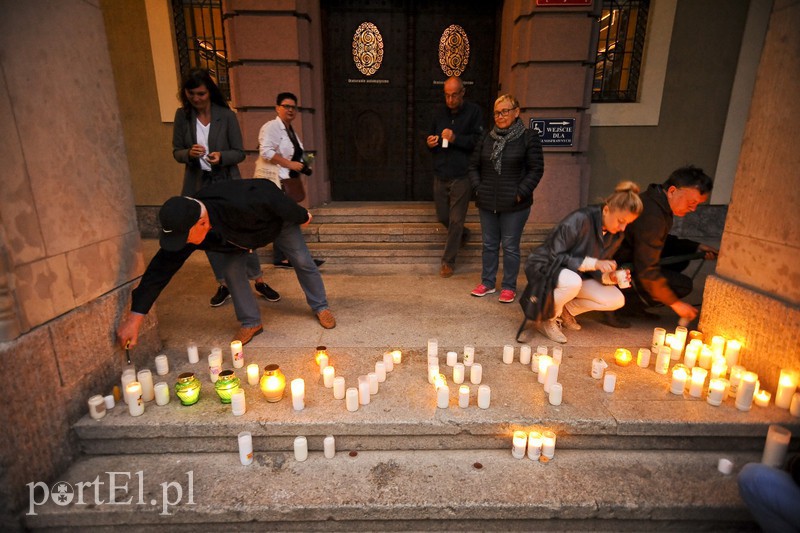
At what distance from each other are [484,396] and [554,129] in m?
4.75

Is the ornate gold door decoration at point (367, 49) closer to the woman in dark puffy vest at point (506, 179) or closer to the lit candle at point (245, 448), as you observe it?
the woman in dark puffy vest at point (506, 179)

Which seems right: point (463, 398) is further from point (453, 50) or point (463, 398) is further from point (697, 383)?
point (453, 50)

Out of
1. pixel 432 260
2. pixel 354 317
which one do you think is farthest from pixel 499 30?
pixel 354 317

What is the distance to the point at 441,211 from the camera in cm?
568

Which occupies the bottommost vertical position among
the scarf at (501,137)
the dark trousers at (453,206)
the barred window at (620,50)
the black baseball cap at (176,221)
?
the dark trousers at (453,206)

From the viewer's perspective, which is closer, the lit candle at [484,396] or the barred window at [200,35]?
the lit candle at [484,396]

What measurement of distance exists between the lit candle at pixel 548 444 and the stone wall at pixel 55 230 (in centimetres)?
286

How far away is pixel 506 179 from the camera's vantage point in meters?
4.27

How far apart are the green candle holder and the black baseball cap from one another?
0.87 m

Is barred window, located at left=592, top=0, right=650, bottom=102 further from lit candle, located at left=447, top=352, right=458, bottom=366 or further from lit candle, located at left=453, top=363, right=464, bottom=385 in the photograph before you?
lit candle, located at left=453, top=363, right=464, bottom=385

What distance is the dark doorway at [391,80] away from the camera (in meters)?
6.73

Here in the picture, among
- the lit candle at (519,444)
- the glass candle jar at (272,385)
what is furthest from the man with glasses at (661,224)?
the glass candle jar at (272,385)

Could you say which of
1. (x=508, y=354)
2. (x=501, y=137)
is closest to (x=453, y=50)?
(x=501, y=137)

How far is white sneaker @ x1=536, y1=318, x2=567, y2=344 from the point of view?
3.70m
